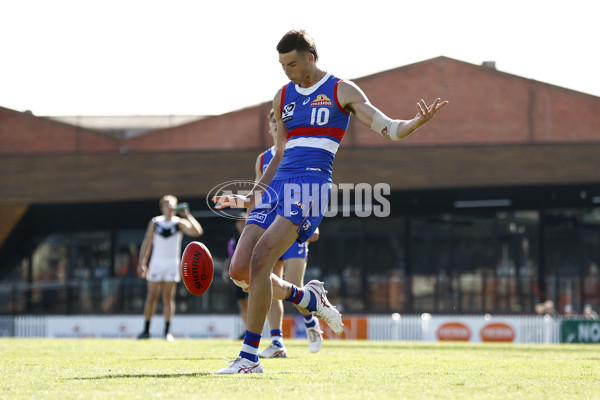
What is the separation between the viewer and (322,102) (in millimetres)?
7227

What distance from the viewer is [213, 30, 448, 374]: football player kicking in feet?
22.9

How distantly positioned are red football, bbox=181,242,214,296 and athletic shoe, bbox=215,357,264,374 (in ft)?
3.20

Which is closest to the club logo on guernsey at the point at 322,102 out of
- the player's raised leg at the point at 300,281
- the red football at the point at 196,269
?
the red football at the point at 196,269

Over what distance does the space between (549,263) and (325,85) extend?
107 ft

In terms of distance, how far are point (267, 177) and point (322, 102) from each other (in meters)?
0.80

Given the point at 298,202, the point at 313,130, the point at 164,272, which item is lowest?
the point at 164,272

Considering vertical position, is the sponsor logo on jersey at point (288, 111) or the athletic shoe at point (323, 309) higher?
the sponsor logo on jersey at point (288, 111)

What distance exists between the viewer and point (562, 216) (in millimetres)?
38969

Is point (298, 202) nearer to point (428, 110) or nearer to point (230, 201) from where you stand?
point (230, 201)

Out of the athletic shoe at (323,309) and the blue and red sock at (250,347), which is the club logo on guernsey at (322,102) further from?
the blue and red sock at (250,347)

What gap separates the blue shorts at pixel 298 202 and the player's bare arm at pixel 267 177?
14.3 inches

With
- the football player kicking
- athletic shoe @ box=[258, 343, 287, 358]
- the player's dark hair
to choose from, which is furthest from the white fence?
the player's dark hair

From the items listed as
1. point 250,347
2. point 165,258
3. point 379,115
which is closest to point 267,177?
point 379,115

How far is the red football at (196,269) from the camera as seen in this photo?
305 inches
